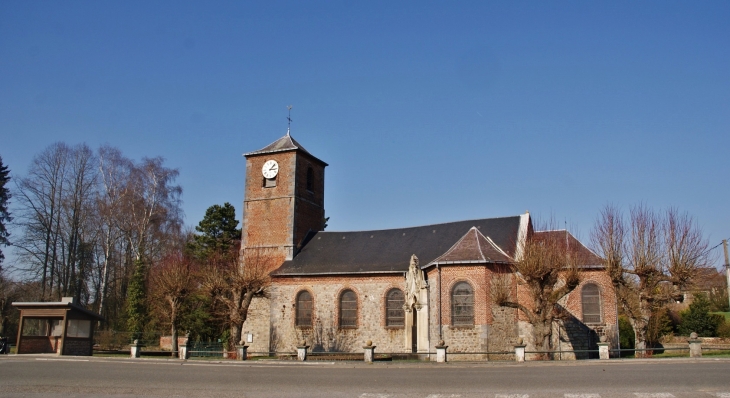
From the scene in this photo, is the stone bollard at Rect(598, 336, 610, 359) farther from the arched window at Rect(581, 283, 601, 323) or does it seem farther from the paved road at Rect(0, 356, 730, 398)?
the arched window at Rect(581, 283, 601, 323)

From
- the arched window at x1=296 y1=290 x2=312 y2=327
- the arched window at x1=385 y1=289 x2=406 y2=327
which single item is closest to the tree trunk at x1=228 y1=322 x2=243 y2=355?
the arched window at x1=296 y1=290 x2=312 y2=327

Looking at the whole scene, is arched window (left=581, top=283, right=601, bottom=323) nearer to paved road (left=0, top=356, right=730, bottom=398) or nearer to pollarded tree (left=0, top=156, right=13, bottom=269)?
Result: paved road (left=0, top=356, right=730, bottom=398)

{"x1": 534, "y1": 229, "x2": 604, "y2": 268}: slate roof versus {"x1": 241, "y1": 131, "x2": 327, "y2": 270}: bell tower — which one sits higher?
{"x1": 241, "y1": 131, "x2": 327, "y2": 270}: bell tower

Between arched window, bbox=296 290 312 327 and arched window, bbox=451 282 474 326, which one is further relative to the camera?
arched window, bbox=296 290 312 327

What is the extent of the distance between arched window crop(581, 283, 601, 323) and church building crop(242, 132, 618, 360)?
0.04 meters

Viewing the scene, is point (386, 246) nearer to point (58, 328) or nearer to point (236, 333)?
point (236, 333)

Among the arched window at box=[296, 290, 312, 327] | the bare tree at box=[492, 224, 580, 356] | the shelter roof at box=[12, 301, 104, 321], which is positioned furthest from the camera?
the arched window at box=[296, 290, 312, 327]

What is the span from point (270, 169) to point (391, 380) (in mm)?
22773

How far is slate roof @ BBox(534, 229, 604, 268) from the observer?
1035 inches

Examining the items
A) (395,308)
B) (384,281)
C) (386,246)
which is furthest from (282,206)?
(395,308)

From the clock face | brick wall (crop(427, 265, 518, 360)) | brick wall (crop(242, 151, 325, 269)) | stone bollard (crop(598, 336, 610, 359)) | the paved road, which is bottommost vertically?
the paved road

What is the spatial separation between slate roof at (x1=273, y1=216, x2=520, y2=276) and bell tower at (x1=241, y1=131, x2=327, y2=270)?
118cm

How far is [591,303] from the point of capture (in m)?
26.3

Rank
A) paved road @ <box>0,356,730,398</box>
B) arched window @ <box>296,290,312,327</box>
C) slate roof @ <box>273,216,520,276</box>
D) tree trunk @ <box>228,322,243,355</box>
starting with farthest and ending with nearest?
1. arched window @ <box>296,290,312,327</box>
2. slate roof @ <box>273,216,520,276</box>
3. tree trunk @ <box>228,322,243,355</box>
4. paved road @ <box>0,356,730,398</box>
